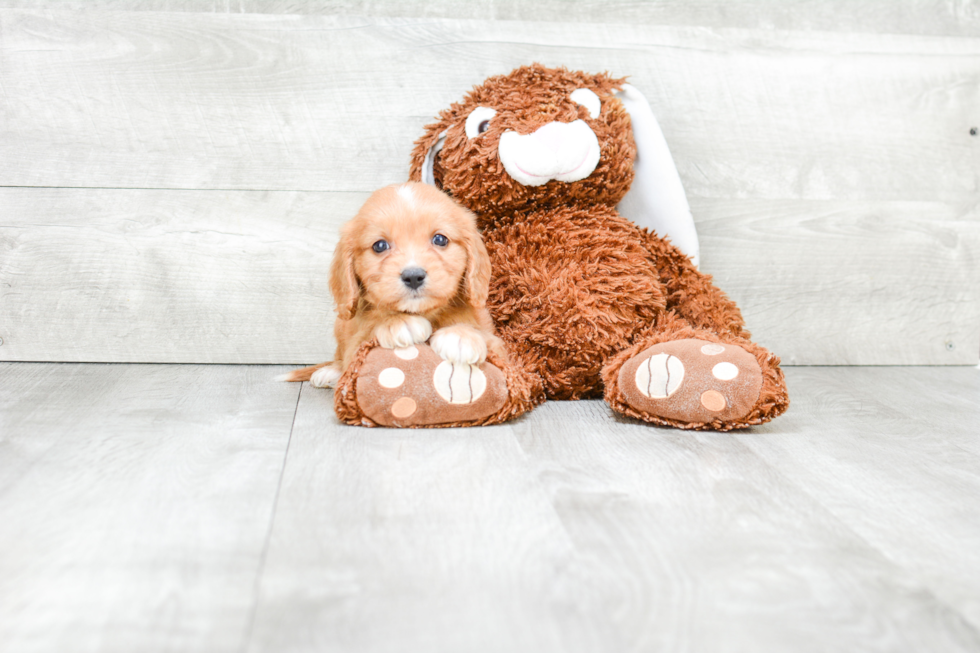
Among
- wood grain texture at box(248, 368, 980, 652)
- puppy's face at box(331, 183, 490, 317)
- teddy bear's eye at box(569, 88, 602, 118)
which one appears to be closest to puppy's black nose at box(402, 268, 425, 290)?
puppy's face at box(331, 183, 490, 317)

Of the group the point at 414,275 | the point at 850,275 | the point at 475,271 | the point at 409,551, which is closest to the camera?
the point at 409,551

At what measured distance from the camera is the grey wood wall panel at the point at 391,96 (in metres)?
1.65

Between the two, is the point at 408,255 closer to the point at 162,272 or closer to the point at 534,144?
the point at 534,144

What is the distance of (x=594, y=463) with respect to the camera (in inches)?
42.2

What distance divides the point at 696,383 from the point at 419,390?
46cm

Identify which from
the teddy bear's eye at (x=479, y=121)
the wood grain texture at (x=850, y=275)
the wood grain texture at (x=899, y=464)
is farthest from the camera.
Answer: the wood grain texture at (x=850, y=275)

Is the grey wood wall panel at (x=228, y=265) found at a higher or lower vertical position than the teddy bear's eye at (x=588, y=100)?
lower

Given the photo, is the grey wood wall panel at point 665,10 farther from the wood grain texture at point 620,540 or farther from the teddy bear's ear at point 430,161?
the wood grain texture at point 620,540

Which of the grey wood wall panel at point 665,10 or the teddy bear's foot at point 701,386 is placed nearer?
the teddy bear's foot at point 701,386

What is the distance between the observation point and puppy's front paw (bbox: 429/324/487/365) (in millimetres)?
1214

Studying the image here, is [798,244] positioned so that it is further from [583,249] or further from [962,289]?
[583,249]

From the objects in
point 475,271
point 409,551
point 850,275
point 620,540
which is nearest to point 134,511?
point 409,551

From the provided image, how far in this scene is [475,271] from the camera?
132cm

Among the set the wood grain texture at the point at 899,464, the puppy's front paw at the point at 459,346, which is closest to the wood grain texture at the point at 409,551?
the puppy's front paw at the point at 459,346
